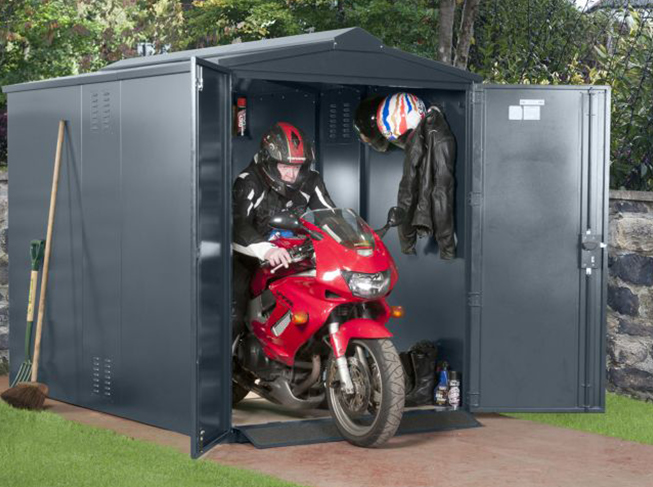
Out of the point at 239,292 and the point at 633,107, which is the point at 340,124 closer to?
the point at 239,292

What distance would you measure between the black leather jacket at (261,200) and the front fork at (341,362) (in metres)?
0.83

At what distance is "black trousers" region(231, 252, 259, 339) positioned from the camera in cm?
742

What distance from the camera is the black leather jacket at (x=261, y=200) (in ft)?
23.8

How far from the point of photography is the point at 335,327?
6.62m

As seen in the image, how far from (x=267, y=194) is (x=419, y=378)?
1509 mm

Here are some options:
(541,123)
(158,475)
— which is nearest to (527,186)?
(541,123)

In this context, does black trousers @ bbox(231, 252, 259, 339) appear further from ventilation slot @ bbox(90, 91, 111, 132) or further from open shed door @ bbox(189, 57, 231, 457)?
ventilation slot @ bbox(90, 91, 111, 132)

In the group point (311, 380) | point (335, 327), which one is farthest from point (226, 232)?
point (311, 380)

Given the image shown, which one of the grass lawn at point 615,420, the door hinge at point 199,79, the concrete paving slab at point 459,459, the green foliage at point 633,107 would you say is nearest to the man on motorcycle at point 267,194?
the door hinge at point 199,79

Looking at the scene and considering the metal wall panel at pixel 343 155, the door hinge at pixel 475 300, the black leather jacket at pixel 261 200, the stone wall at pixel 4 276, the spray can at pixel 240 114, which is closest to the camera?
the black leather jacket at pixel 261 200

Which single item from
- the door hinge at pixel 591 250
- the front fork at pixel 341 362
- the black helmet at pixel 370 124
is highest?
the black helmet at pixel 370 124

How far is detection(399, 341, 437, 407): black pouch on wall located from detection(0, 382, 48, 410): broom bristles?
229cm

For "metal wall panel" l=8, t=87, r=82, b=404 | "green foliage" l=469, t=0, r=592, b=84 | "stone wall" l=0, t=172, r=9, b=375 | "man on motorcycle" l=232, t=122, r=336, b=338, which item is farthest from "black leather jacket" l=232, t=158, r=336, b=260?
"green foliage" l=469, t=0, r=592, b=84

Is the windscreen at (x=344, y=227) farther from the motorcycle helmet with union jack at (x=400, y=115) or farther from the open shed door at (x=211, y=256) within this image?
the motorcycle helmet with union jack at (x=400, y=115)
